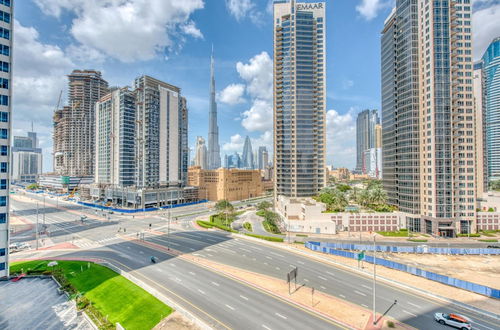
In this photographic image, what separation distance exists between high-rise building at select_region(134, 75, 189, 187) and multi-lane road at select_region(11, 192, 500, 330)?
2131 inches

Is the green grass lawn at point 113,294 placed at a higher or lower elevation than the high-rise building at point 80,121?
lower

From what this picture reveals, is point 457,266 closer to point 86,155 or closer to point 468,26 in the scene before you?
point 468,26

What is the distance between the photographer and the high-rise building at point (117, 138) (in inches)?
4747

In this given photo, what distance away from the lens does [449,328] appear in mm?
27250

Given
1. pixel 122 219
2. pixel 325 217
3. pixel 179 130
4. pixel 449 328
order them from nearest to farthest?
pixel 449 328 → pixel 325 217 → pixel 122 219 → pixel 179 130

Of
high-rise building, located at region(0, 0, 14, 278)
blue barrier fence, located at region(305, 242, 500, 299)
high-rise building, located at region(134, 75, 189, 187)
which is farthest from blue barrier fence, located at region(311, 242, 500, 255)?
high-rise building, located at region(134, 75, 189, 187)

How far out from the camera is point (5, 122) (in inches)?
1420

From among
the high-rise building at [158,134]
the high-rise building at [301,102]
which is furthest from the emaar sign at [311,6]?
the high-rise building at [158,134]

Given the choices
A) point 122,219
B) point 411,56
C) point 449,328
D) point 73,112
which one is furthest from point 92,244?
point 73,112

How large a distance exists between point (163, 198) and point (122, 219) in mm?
31020

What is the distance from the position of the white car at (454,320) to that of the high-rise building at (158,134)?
122233 millimetres

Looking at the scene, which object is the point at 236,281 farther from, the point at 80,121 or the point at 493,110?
the point at 493,110

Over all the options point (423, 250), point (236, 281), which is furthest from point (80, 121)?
point (423, 250)

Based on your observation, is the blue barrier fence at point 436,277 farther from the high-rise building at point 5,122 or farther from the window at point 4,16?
the window at point 4,16
